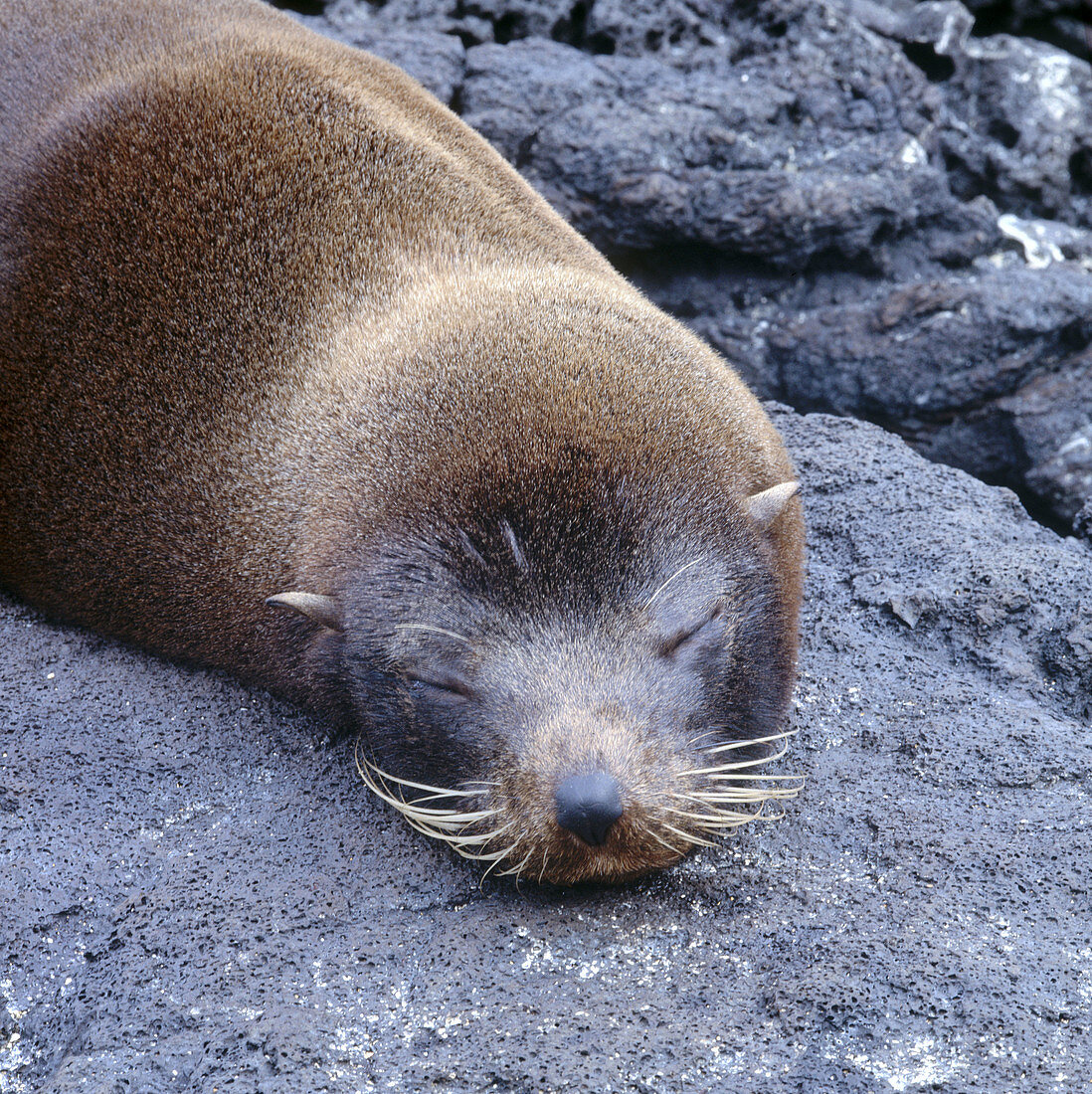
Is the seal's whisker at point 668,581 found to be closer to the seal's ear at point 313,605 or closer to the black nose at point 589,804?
the black nose at point 589,804

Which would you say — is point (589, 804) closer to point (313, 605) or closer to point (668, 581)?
point (668, 581)

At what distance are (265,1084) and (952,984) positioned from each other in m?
1.90

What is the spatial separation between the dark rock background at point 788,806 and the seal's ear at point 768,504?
0.89 m

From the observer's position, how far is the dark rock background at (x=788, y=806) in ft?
10.5

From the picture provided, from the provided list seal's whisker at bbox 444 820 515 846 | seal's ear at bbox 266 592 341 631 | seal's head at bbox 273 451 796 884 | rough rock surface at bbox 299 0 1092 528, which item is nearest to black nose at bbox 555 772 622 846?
seal's head at bbox 273 451 796 884

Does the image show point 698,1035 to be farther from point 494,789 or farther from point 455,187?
point 455,187

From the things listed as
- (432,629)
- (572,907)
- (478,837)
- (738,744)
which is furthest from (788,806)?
(432,629)

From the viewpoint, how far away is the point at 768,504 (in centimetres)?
399

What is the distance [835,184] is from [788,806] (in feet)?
14.5

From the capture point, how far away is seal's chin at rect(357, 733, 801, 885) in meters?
3.40

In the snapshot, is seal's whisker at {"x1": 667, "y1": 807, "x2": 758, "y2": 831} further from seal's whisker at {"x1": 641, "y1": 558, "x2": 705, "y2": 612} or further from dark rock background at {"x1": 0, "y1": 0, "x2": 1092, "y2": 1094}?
seal's whisker at {"x1": 641, "y1": 558, "x2": 705, "y2": 612}

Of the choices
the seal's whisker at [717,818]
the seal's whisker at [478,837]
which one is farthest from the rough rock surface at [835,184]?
the seal's whisker at [478,837]

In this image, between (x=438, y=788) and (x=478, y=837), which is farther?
(x=438, y=788)

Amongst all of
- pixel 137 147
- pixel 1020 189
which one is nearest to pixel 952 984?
pixel 137 147
